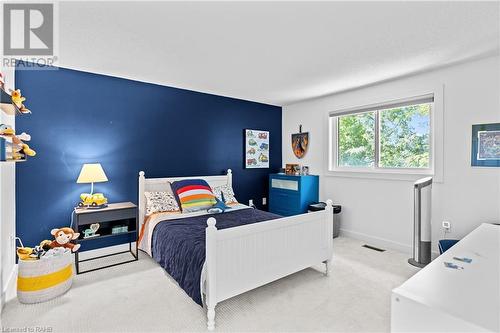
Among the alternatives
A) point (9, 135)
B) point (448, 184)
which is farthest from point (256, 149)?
point (9, 135)

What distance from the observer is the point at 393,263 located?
10.1ft

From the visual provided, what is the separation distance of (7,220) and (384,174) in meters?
4.50

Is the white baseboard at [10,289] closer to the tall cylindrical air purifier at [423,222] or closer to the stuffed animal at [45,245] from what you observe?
the stuffed animal at [45,245]

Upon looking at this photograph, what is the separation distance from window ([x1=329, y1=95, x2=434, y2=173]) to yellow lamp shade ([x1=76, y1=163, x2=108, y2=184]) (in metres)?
3.52

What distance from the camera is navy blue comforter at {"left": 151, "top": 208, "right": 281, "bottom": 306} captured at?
2132mm

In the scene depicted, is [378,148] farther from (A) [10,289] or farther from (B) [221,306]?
(A) [10,289]

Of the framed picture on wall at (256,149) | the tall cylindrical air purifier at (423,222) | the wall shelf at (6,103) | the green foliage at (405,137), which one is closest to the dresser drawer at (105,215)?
the wall shelf at (6,103)

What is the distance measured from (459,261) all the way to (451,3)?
175 centimetres

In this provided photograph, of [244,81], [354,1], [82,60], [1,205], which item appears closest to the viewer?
[354,1]

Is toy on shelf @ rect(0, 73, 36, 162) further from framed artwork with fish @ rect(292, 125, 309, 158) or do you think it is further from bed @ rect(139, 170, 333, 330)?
framed artwork with fish @ rect(292, 125, 309, 158)

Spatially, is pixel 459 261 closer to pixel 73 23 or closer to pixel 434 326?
pixel 434 326

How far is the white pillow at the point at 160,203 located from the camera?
11.0ft

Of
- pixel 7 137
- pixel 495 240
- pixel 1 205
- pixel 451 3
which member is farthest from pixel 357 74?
pixel 1 205

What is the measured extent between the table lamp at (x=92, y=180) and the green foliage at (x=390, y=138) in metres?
3.62
